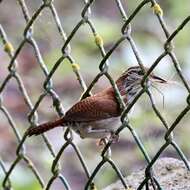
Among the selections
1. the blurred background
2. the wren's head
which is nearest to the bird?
the wren's head

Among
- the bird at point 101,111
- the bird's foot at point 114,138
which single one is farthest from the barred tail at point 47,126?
the bird's foot at point 114,138

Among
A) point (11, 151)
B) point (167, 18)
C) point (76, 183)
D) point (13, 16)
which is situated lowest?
point (76, 183)

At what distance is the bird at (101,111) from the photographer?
2572 mm

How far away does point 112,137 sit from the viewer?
2570 millimetres

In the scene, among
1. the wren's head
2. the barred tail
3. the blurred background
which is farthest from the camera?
the blurred background

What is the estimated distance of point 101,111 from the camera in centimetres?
264

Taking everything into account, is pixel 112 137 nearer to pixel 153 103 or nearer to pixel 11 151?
pixel 153 103

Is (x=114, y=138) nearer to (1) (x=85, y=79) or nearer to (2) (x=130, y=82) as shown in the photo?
(2) (x=130, y=82)

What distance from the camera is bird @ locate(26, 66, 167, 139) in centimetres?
257

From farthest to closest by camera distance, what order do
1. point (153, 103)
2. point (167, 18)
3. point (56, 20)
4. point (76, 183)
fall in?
point (76, 183)
point (167, 18)
point (56, 20)
point (153, 103)

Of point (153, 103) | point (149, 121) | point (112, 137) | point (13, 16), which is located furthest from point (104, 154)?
point (13, 16)

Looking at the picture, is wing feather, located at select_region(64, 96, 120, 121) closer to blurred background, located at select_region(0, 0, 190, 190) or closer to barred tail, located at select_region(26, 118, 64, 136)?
barred tail, located at select_region(26, 118, 64, 136)

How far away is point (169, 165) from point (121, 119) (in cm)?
→ 26

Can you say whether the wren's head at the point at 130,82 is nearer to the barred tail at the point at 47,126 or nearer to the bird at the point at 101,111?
the bird at the point at 101,111
